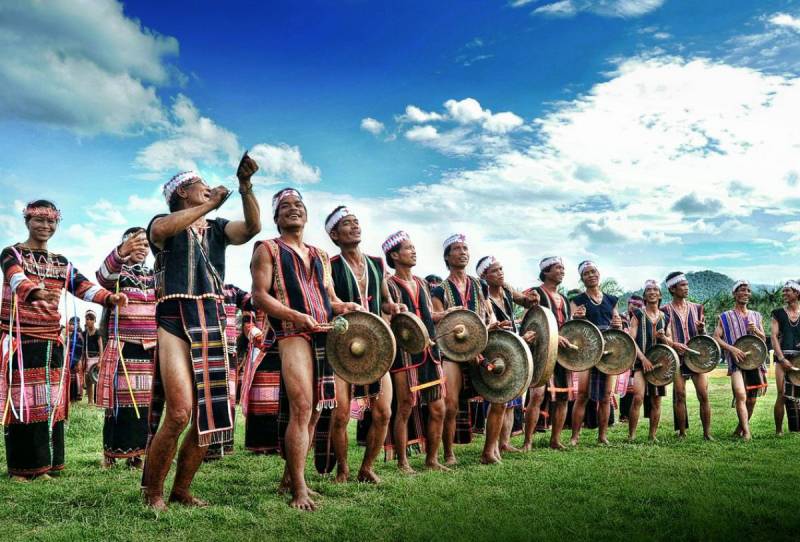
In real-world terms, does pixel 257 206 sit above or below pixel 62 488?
above

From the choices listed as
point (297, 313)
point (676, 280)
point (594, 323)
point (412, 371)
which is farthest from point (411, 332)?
point (676, 280)

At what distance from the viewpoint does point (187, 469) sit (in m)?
5.60

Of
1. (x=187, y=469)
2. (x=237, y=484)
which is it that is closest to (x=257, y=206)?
(x=187, y=469)

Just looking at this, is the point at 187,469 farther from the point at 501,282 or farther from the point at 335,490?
the point at 501,282

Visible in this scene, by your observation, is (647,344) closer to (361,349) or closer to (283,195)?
(361,349)

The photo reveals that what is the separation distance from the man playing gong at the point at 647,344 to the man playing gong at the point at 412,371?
3898 mm

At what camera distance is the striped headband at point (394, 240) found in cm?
805

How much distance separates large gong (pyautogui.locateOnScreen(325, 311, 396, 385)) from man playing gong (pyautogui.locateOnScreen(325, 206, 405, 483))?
664 millimetres

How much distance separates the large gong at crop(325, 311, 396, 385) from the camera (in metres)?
5.95

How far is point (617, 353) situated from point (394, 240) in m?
4.12

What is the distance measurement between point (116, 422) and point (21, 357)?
Answer: 1251mm

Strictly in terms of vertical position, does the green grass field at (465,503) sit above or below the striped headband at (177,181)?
below

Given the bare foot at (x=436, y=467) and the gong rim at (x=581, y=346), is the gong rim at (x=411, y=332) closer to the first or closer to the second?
the bare foot at (x=436, y=467)

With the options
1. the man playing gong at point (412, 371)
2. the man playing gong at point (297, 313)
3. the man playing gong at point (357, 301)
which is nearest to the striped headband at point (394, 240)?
the man playing gong at point (412, 371)
